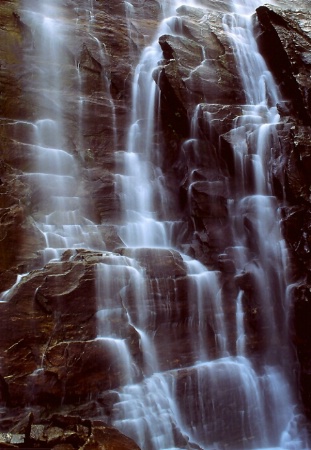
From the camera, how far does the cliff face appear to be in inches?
344

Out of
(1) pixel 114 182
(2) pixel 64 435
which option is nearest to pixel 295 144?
(1) pixel 114 182

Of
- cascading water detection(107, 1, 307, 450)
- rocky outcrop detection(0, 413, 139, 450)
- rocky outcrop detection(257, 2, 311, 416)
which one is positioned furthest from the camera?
rocky outcrop detection(257, 2, 311, 416)

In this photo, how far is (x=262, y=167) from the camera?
13195 mm

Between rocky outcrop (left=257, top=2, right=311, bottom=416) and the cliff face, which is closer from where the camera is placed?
the cliff face

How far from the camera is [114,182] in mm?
13695

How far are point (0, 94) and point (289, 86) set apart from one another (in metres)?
10.5

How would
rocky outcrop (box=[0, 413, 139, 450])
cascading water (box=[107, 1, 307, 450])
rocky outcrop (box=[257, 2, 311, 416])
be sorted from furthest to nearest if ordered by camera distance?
rocky outcrop (box=[257, 2, 311, 416])
cascading water (box=[107, 1, 307, 450])
rocky outcrop (box=[0, 413, 139, 450])

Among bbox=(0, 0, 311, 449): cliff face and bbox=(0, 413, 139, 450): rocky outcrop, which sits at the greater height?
bbox=(0, 0, 311, 449): cliff face

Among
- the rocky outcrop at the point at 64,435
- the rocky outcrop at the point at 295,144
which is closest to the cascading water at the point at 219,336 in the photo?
the rocky outcrop at the point at 295,144

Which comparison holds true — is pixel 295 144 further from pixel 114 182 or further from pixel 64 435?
pixel 64 435

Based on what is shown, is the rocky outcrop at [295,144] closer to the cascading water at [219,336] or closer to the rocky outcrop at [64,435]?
the cascading water at [219,336]

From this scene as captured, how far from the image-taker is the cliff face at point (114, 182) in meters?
8.73

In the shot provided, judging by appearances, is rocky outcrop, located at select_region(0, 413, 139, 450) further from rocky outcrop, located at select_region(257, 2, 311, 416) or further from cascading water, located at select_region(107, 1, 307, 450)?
rocky outcrop, located at select_region(257, 2, 311, 416)

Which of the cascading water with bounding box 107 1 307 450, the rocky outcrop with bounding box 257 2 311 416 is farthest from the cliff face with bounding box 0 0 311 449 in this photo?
the cascading water with bounding box 107 1 307 450
